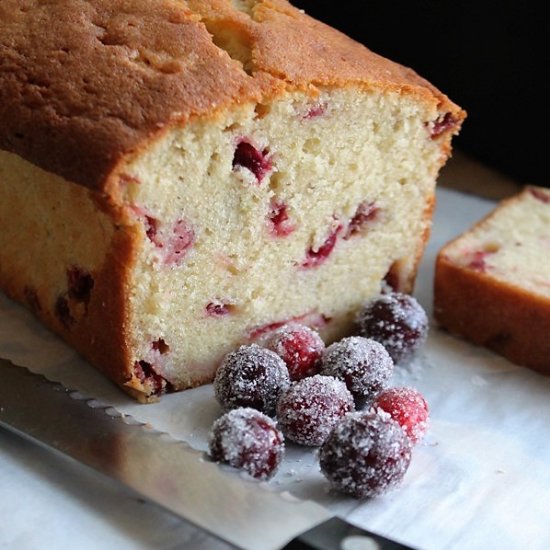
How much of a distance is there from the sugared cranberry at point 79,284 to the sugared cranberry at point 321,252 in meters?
0.61

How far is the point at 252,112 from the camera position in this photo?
7.59ft

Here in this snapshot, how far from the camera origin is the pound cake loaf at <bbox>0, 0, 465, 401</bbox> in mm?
2229

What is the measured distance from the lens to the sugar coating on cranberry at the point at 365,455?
6.88ft

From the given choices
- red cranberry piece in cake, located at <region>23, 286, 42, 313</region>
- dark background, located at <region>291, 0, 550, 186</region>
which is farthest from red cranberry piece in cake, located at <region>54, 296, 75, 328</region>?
dark background, located at <region>291, 0, 550, 186</region>

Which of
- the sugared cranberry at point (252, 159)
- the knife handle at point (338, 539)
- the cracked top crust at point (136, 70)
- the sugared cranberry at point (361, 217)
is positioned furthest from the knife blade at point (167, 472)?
the sugared cranberry at point (361, 217)

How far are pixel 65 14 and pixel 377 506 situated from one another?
1507 mm

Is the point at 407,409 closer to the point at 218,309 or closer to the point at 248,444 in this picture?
the point at 248,444

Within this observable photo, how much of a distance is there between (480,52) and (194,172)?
72.3 inches

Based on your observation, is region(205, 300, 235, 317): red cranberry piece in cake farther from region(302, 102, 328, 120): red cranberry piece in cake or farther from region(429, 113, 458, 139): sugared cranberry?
region(429, 113, 458, 139): sugared cranberry

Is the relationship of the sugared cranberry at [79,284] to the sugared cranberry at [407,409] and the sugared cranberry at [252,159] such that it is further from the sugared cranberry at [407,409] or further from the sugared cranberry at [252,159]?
the sugared cranberry at [407,409]

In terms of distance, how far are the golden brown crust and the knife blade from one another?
110cm

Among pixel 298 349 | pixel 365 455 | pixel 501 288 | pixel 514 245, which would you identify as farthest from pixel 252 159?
pixel 514 245

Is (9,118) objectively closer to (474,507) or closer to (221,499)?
(221,499)

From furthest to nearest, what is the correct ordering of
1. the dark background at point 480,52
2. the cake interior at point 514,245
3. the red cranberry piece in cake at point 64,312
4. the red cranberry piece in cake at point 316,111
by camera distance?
1. the dark background at point 480,52
2. the cake interior at point 514,245
3. the red cranberry piece in cake at point 64,312
4. the red cranberry piece in cake at point 316,111
